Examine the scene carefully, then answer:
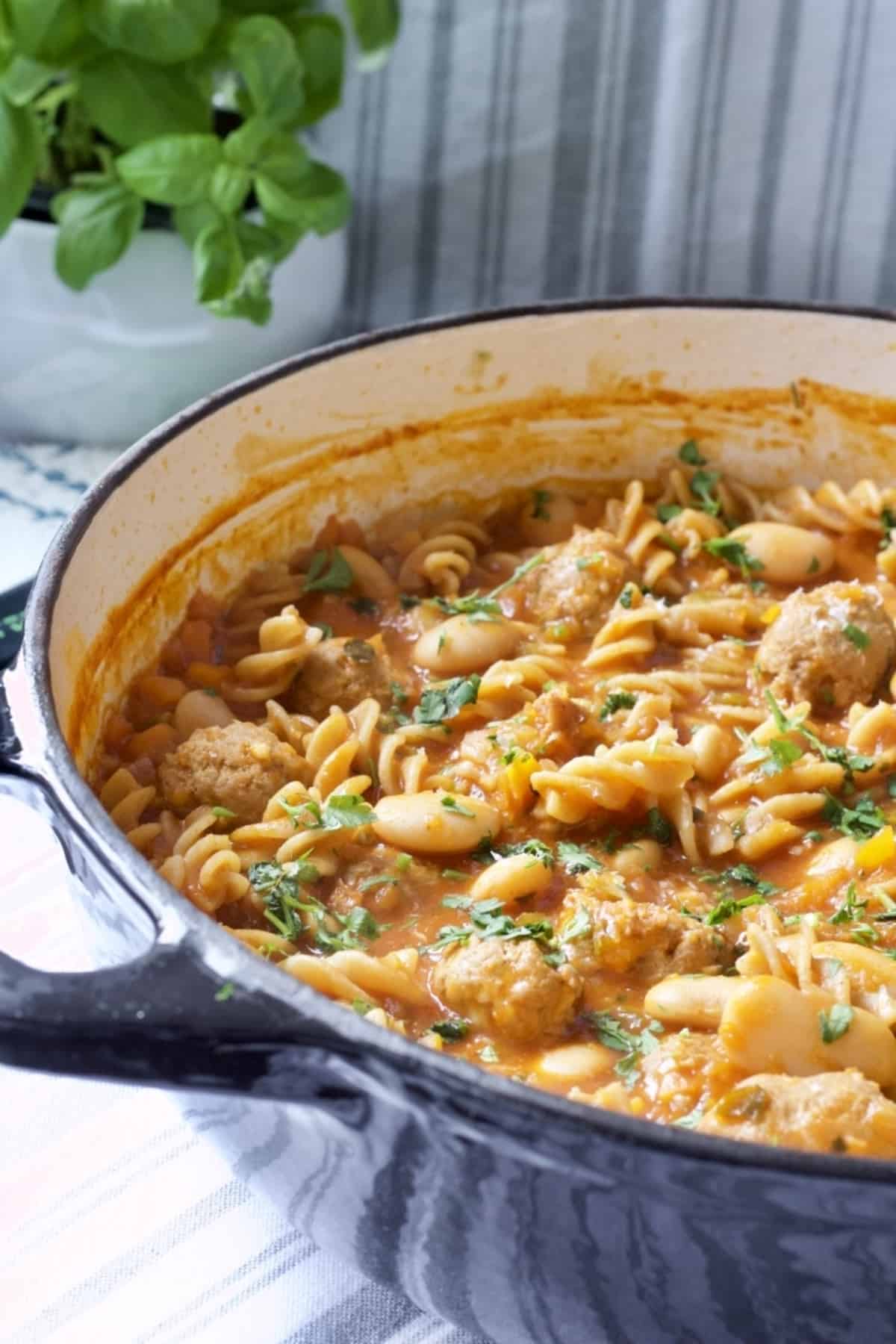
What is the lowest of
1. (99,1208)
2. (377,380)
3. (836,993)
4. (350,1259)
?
(99,1208)

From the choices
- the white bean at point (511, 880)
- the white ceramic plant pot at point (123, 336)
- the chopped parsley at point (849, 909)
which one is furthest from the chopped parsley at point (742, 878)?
the white ceramic plant pot at point (123, 336)

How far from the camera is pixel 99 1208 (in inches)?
113

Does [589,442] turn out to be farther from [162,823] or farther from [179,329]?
[162,823]

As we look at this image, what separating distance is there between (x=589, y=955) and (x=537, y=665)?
929 mm

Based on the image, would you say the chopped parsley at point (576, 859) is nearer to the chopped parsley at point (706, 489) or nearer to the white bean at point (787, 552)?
the white bean at point (787, 552)

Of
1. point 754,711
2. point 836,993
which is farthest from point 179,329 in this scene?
point 836,993

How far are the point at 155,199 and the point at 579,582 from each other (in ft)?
4.98

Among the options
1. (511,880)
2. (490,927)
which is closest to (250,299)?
(511,880)

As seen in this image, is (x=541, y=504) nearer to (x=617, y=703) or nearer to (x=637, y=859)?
(x=617, y=703)

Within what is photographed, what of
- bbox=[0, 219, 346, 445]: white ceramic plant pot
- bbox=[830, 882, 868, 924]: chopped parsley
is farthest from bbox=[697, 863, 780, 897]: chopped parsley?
bbox=[0, 219, 346, 445]: white ceramic plant pot

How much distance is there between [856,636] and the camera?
3.54 metres

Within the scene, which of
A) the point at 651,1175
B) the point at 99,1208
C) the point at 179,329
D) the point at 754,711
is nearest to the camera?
the point at 651,1175

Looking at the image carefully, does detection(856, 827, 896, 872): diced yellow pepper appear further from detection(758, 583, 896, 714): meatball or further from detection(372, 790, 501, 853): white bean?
detection(372, 790, 501, 853): white bean

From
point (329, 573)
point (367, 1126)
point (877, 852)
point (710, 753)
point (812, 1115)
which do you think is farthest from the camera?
point (329, 573)
